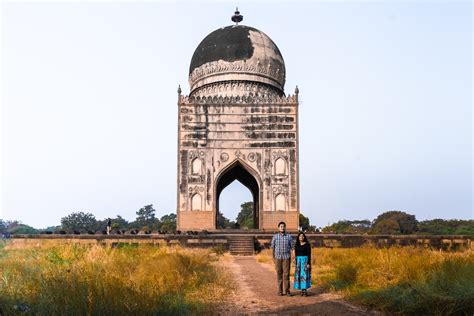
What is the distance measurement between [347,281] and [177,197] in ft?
51.3

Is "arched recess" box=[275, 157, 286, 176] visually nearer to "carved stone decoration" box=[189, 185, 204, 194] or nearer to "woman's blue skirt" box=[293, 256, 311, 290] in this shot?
"carved stone decoration" box=[189, 185, 204, 194]

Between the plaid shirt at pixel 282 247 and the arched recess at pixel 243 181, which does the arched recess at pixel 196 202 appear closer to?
the arched recess at pixel 243 181

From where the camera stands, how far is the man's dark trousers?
7684mm

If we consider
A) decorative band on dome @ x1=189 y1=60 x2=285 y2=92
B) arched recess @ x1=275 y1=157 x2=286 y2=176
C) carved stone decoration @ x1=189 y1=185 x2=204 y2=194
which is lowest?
carved stone decoration @ x1=189 y1=185 x2=204 y2=194

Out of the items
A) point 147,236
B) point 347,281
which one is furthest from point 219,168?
point 347,281

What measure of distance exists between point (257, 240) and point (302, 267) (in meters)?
11.5

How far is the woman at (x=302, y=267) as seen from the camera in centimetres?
758

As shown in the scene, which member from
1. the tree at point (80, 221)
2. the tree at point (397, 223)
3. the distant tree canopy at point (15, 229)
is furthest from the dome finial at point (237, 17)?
the tree at point (80, 221)

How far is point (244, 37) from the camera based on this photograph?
1043 inches

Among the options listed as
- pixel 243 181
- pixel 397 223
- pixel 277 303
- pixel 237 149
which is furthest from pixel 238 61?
pixel 397 223

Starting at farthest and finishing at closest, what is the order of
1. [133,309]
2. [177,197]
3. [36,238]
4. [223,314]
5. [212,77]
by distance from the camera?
[212,77] → [177,197] → [36,238] → [223,314] → [133,309]

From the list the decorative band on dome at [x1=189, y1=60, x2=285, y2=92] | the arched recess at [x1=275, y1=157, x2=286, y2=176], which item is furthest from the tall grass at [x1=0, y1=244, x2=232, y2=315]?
the decorative band on dome at [x1=189, y1=60, x2=285, y2=92]

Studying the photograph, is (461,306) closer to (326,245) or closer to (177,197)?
(326,245)

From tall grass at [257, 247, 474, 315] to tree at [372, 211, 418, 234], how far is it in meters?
38.5
